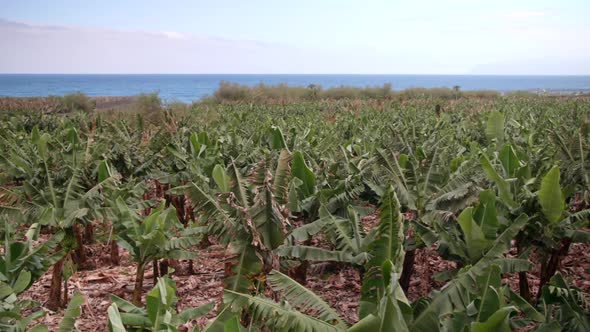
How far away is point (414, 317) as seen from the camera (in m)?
3.85

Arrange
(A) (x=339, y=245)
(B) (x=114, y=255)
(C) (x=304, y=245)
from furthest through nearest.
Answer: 1. (B) (x=114, y=255)
2. (C) (x=304, y=245)
3. (A) (x=339, y=245)

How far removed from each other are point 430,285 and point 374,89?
4352cm

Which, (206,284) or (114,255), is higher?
(114,255)

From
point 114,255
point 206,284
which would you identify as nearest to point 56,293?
point 114,255

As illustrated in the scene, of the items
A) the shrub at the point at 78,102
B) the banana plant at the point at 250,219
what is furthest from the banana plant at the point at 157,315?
the shrub at the point at 78,102

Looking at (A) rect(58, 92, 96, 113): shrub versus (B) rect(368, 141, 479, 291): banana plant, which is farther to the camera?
(A) rect(58, 92, 96, 113): shrub

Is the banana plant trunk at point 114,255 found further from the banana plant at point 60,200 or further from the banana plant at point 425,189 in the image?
the banana plant at point 425,189

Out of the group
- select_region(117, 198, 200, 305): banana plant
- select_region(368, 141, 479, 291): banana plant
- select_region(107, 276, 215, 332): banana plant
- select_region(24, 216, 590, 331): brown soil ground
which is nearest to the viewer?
select_region(107, 276, 215, 332): banana plant

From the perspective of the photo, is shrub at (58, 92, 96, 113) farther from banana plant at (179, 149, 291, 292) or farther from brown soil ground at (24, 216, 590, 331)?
banana plant at (179, 149, 291, 292)

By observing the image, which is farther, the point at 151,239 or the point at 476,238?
the point at 151,239

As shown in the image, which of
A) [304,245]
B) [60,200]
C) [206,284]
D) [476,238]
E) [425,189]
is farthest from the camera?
[206,284]

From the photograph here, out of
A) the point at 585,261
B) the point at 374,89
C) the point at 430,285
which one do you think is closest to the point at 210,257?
the point at 430,285

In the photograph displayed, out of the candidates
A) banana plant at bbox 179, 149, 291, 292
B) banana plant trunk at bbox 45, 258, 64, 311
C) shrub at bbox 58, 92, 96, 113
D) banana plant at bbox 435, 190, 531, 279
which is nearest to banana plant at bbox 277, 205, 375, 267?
banana plant at bbox 179, 149, 291, 292

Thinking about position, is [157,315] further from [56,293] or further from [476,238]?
[56,293]
